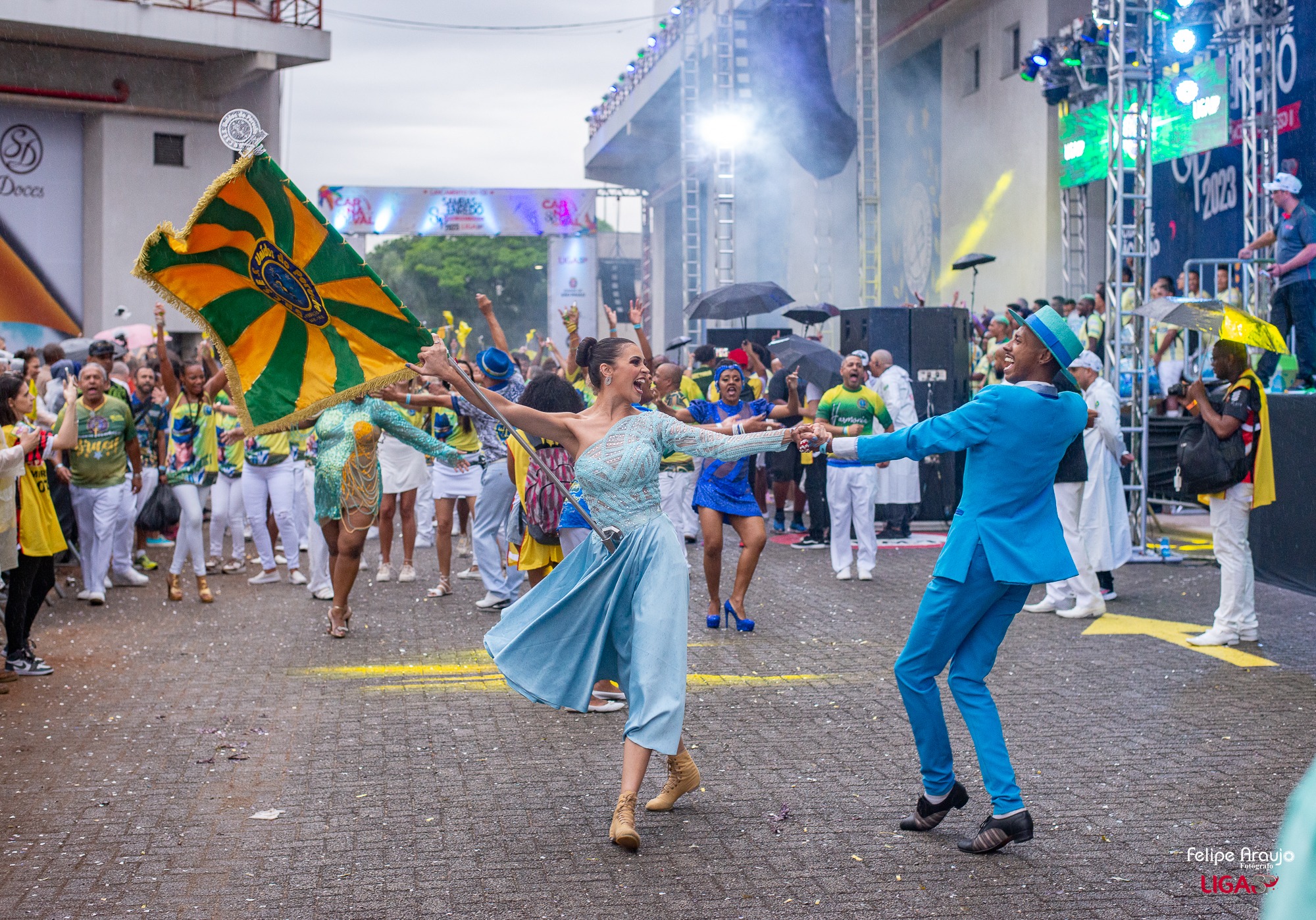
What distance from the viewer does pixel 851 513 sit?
467 inches

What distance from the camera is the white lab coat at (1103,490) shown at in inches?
402

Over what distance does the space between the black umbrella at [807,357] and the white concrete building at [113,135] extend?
56.8 feet

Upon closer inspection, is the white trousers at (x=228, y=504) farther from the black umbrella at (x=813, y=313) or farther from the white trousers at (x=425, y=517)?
the black umbrella at (x=813, y=313)

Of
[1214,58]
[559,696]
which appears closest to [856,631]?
[559,696]

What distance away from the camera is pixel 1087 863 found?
15.4 feet

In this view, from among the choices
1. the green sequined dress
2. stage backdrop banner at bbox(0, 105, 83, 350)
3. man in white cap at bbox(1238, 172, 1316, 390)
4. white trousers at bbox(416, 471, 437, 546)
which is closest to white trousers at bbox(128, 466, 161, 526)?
white trousers at bbox(416, 471, 437, 546)

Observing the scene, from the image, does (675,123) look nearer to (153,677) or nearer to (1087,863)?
(153,677)

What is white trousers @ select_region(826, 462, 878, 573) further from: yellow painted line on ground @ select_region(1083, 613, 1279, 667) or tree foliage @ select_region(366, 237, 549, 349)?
tree foliage @ select_region(366, 237, 549, 349)

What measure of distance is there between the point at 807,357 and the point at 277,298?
759cm

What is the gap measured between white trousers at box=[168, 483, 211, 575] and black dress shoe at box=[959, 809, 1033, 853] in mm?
7741

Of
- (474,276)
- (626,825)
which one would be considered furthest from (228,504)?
(474,276)

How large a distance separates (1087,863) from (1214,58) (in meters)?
13.5

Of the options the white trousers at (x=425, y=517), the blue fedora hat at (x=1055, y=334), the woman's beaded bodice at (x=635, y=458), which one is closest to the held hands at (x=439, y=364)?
the woman's beaded bodice at (x=635, y=458)

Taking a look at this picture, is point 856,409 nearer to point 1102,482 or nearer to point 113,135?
point 1102,482
